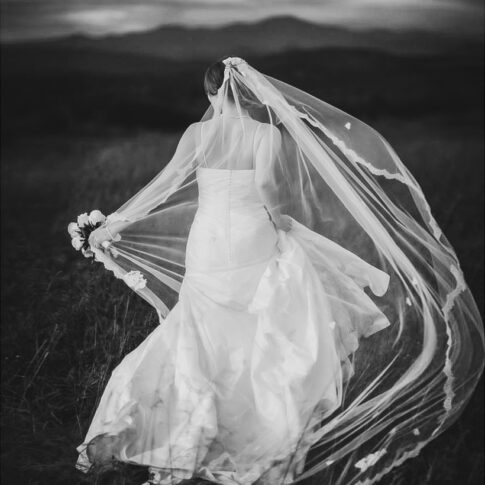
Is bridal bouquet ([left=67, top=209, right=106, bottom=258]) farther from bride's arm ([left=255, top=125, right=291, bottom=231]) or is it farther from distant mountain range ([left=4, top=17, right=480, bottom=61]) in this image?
distant mountain range ([left=4, top=17, right=480, bottom=61])

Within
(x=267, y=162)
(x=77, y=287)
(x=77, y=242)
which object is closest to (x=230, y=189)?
(x=267, y=162)

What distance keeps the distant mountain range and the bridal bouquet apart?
2964mm

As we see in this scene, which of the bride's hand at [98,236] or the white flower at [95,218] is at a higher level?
the white flower at [95,218]

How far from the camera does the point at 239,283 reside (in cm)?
254

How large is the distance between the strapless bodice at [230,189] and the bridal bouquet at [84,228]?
490 mm

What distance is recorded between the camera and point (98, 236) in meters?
2.72

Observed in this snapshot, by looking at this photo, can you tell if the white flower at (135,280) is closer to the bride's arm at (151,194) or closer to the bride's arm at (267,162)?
the bride's arm at (151,194)

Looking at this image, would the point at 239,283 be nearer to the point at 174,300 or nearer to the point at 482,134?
the point at 174,300

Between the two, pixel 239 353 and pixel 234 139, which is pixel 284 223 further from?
pixel 239 353

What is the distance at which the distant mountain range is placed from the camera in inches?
209

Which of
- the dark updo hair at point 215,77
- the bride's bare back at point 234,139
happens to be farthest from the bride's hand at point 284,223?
the dark updo hair at point 215,77

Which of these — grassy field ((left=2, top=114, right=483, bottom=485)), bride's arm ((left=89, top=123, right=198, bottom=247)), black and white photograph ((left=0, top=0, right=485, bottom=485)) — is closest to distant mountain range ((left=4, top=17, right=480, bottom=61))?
grassy field ((left=2, top=114, right=483, bottom=485))

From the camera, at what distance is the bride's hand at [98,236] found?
2.71 m

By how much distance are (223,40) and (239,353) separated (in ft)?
11.7
